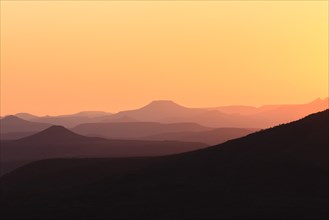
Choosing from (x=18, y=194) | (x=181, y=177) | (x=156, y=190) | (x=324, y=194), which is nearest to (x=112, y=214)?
(x=156, y=190)

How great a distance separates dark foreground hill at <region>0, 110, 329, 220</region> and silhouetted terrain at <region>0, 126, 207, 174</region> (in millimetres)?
63369

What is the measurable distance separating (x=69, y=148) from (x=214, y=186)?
105 meters

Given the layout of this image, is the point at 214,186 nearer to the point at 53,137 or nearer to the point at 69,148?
the point at 69,148

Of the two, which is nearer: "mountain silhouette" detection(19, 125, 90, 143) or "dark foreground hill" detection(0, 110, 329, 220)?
"dark foreground hill" detection(0, 110, 329, 220)

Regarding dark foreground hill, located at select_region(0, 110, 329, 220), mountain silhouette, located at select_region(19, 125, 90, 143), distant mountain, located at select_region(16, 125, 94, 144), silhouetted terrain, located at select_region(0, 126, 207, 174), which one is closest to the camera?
dark foreground hill, located at select_region(0, 110, 329, 220)

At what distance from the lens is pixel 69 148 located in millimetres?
152000

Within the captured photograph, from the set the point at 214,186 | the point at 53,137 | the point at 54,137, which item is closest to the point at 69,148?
the point at 53,137

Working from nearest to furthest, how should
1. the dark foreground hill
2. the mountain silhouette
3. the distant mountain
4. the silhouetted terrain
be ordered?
the dark foreground hill < the silhouetted terrain < the distant mountain < the mountain silhouette

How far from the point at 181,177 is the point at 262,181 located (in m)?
9.19

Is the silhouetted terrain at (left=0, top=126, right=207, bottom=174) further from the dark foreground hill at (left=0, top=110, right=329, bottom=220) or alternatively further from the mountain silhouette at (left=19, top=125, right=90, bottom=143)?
the dark foreground hill at (left=0, top=110, right=329, bottom=220)

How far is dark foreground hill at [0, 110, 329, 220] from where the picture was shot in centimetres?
4394

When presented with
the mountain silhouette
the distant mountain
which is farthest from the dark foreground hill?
the mountain silhouette

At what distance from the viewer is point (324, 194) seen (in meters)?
45.9

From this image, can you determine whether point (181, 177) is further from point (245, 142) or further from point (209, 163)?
point (245, 142)
